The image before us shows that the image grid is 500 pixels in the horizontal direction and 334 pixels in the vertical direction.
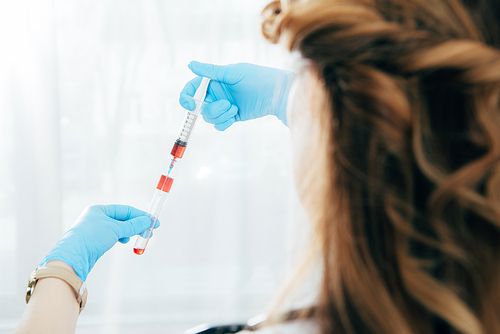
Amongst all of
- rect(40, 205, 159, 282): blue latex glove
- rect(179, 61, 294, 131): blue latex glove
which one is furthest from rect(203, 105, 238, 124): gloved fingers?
rect(40, 205, 159, 282): blue latex glove

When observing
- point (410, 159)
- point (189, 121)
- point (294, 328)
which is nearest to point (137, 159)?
point (189, 121)

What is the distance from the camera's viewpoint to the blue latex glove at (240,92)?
104 cm

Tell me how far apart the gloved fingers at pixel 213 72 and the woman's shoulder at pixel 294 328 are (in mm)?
728

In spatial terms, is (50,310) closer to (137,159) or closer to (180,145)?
(180,145)

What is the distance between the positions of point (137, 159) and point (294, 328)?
113cm

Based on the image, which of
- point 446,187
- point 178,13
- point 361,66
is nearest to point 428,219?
point 446,187

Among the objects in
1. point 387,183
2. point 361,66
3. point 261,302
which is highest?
point 361,66

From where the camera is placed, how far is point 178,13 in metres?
1.42

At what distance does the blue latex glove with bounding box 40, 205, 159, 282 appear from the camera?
0.87 metres

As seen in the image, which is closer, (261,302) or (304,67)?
(304,67)

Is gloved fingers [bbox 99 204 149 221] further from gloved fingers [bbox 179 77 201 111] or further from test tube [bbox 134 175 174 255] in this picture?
gloved fingers [bbox 179 77 201 111]

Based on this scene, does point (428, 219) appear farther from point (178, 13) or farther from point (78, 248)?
point (178, 13)

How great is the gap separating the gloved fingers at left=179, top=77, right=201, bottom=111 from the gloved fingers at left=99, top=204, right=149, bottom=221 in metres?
0.35

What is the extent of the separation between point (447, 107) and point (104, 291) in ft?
5.06
